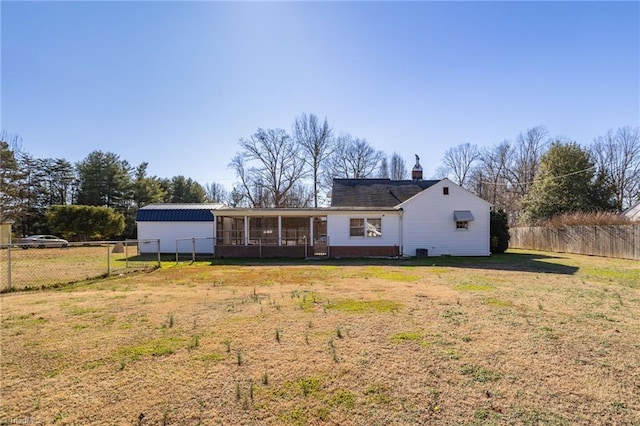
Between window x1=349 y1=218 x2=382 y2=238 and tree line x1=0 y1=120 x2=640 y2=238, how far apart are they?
17.2 meters

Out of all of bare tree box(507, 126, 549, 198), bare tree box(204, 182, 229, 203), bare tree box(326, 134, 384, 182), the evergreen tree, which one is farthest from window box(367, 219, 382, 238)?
bare tree box(204, 182, 229, 203)

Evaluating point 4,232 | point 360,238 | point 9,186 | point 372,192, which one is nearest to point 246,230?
point 360,238

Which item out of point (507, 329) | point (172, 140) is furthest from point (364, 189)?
point (507, 329)

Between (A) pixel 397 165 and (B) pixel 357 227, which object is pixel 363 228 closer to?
(B) pixel 357 227

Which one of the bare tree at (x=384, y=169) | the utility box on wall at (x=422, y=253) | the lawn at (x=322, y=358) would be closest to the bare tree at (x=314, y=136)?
the bare tree at (x=384, y=169)

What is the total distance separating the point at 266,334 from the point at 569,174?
30.0 metres

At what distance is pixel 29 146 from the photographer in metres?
34.7

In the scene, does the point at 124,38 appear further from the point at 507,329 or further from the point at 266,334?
the point at 507,329

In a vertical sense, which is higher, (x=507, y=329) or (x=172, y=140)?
(x=172, y=140)

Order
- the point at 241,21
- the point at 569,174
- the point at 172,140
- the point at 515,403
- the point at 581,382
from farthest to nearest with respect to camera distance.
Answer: the point at 569,174 → the point at 172,140 → the point at 241,21 → the point at 581,382 → the point at 515,403

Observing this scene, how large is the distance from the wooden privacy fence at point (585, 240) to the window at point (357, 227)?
43.2ft

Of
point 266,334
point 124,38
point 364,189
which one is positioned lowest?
point 266,334

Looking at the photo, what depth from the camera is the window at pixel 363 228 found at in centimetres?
1805

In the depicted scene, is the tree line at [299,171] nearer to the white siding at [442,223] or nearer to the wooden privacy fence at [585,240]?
the wooden privacy fence at [585,240]
